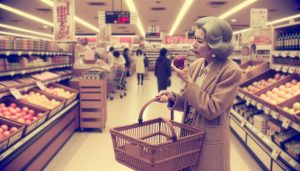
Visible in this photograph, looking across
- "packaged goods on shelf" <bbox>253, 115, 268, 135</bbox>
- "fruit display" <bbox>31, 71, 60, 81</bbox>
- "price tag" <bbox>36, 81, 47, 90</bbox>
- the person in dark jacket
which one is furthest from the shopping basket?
the person in dark jacket

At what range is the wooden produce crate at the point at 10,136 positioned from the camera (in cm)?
317

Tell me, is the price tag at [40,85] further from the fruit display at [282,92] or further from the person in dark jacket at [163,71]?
the person in dark jacket at [163,71]

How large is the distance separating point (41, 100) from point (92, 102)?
1.41 meters

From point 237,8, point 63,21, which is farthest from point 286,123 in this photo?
point 237,8

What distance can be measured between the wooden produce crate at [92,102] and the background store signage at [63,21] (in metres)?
2.04

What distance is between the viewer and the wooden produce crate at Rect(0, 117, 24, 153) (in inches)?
125

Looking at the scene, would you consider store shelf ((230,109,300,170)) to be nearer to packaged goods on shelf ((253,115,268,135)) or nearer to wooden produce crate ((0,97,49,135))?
packaged goods on shelf ((253,115,268,135))

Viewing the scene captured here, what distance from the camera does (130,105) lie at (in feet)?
31.2

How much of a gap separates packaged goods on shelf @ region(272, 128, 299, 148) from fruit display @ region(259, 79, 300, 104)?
1.63 feet

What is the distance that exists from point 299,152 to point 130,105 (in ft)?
21.7

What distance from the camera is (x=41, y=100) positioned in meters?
5.09

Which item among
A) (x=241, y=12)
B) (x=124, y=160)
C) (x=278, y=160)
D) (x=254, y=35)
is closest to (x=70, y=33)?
(x=254, y=35)

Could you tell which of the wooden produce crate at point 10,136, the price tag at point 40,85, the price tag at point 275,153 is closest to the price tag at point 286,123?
the price tag at point 275,153

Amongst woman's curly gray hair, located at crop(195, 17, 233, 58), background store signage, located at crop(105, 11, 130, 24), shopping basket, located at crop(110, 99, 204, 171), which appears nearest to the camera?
shopping basket, located at crop(110, 99, 204, 171)
